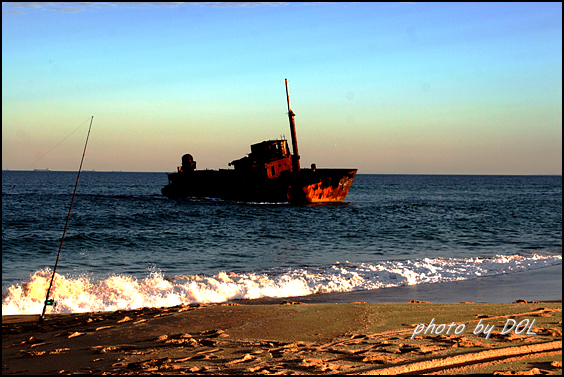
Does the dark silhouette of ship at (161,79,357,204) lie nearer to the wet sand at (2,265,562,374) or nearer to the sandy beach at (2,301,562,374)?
the wet sand at (2,265,562,374)

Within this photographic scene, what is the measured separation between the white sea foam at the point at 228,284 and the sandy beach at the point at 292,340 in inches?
64.4

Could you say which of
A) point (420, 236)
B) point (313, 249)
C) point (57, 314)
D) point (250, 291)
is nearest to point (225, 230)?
point (313, 249)

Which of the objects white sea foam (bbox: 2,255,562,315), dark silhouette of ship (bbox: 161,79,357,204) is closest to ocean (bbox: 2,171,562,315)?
white sea foam (bbox: 2,255,562,315)

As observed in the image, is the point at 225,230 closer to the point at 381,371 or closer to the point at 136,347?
the point at 136,347

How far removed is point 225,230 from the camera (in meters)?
27.7

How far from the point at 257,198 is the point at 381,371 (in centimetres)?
4196

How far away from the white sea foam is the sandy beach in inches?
64.4

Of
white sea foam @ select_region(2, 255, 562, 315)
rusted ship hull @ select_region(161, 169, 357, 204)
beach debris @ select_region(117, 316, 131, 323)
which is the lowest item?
white sea foam @ select_region(2, 255, 562, 315)

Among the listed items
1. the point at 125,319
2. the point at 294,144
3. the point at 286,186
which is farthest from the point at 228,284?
the point at 294,144

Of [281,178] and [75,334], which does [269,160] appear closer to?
[281,178]

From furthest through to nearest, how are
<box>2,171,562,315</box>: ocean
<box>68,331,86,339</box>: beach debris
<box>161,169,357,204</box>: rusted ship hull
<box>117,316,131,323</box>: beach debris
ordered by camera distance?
<box>161,169,357,204</box>: rusted ship hull < <box>2,171,562,315</box>: ocean < <box>117,316,131,323</box>: beach debris < <box>68,331,86,339</box>: beach debris

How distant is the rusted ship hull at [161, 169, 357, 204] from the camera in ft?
144

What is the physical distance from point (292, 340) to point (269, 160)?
38.7 metres

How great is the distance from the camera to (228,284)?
12.7 m
